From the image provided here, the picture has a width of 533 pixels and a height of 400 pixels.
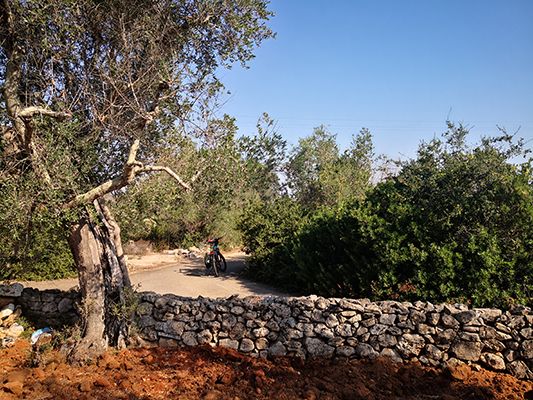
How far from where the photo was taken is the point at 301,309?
604cm

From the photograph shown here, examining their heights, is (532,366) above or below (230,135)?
below

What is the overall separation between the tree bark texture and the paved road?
11.1 feet

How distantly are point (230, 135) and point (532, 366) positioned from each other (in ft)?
19.0

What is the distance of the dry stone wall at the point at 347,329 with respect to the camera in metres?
5.34

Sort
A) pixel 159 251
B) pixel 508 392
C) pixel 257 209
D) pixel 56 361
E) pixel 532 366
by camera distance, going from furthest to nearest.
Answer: pixel 159 251, pixel 257 209, pixel 56 361, pixel 532 366, pixel 508 392

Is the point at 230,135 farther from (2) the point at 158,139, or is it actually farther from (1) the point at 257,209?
(1) the point at 257,209

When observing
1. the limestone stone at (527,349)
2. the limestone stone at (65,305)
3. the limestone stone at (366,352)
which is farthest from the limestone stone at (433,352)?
the limestone stone at (65,305)

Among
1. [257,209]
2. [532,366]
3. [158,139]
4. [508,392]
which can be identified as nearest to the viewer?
[508,392]

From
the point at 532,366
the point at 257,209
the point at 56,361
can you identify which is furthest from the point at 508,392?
the point at 257,209

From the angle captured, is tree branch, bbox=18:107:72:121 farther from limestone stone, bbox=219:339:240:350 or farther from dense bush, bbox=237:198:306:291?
dense bush, bbox=237:198:306:291

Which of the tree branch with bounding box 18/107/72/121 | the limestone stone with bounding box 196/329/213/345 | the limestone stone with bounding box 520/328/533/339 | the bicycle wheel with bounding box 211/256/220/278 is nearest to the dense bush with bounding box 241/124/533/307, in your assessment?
the limestone stone with bounding box 520/328/533/339

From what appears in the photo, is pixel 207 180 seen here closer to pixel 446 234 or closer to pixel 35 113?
pixel 35 113

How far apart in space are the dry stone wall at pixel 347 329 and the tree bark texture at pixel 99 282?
44 centimetres

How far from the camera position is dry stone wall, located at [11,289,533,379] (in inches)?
210
